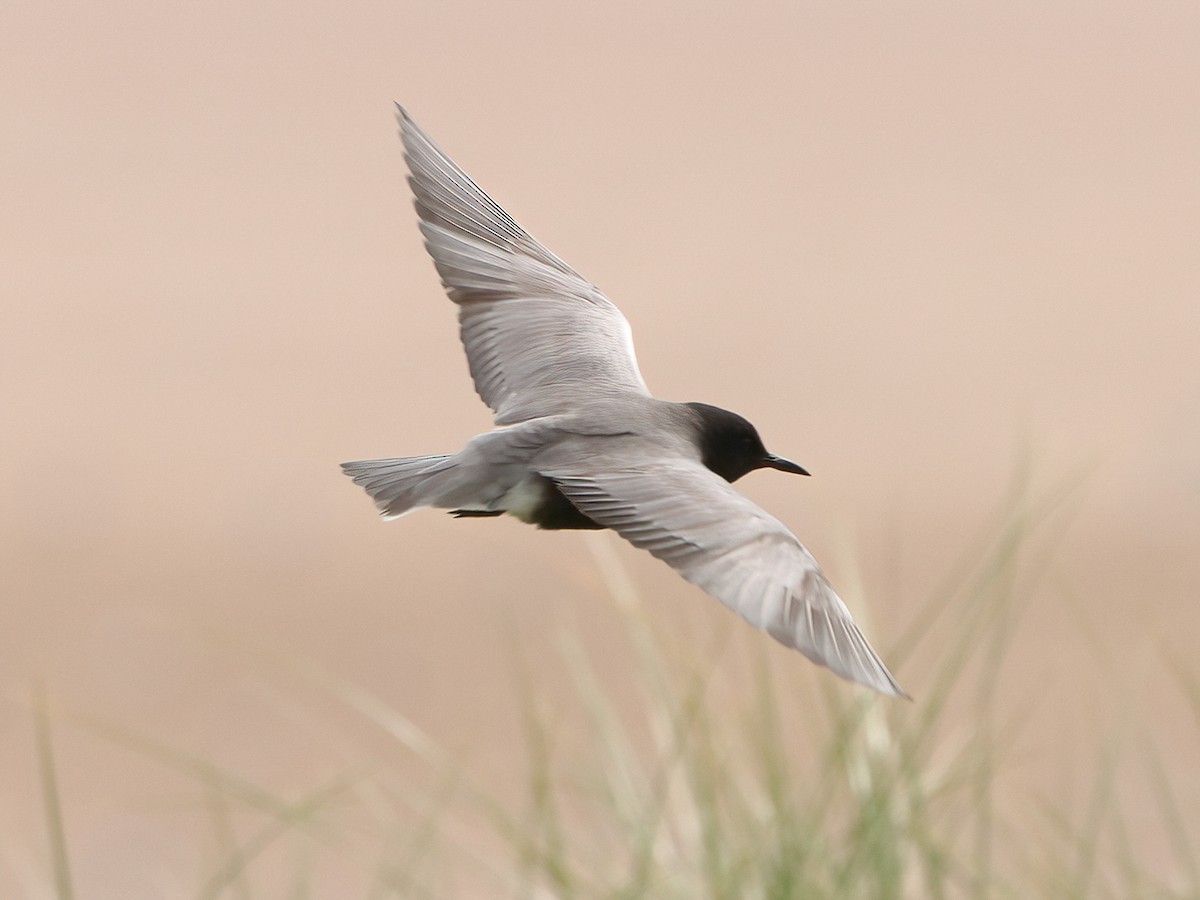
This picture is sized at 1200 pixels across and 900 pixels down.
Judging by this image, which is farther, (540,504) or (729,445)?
(729,445)

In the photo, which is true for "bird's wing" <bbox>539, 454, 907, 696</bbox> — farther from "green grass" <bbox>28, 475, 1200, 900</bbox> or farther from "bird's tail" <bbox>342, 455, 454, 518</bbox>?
"green grass" <bbox>28, 475, 1200, 900</bbox>

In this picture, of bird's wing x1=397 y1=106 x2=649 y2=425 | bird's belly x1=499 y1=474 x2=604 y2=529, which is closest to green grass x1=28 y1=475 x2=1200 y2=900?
bird's belly x1=499 y1=474 x2=604 y2=529

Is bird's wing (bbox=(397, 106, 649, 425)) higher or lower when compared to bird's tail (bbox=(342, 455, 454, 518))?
higher

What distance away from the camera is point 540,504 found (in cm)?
332

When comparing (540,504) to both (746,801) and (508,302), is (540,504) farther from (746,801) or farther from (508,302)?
(508,302)

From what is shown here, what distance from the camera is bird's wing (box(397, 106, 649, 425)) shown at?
417 cm

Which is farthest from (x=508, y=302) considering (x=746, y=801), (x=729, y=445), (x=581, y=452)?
(x=746, y=801)

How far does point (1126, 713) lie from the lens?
12.1 feet

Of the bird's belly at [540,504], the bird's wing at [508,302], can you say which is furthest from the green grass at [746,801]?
the bird's wing at [508,302]

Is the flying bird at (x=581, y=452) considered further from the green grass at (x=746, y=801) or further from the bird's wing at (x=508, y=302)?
the green grass at (x=746, y=801)

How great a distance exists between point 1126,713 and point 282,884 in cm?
579

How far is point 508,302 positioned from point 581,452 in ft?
4.04

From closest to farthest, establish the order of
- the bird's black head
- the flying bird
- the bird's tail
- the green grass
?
the flying bird < the green grass < the bird's tail < the bird's black head

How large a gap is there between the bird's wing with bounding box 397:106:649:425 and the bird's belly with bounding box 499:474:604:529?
657 millimetres
